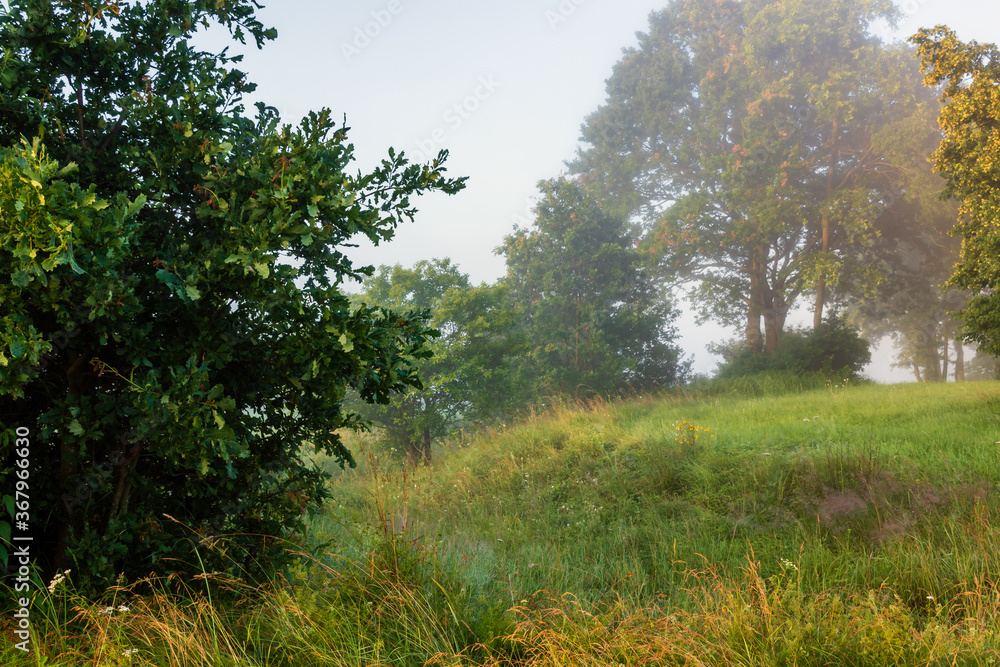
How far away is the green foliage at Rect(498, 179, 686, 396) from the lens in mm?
17984

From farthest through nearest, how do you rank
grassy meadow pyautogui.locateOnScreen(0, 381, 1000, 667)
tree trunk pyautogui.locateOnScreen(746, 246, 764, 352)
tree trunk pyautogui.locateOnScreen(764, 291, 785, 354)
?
tree trunk pyautogui.locateOnScreen(746, 246, 764, 352)
tree trunk pyautogui.locateOnScreen(764, 291, 785, 354)
grassy meadow pyautogui.locateOnScreen(0, 381, 1000, 667)

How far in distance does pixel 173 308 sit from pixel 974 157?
39.2 feet

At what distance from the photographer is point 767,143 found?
66.1ft

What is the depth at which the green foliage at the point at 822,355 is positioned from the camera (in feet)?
61.0

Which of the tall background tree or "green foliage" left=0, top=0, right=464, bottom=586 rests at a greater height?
the tall background tree

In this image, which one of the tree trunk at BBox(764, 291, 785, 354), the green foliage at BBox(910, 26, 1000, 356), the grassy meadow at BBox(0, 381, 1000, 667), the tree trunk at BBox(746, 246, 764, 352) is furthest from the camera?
the tree trunk at BBox(746, 246, 764, 352)

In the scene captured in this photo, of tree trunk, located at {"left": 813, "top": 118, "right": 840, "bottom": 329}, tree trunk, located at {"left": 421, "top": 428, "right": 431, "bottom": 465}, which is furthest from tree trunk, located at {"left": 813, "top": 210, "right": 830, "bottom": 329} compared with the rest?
tree trunk, located at {"left": 421, "top": 428, "right": 431, "bottom": 465}

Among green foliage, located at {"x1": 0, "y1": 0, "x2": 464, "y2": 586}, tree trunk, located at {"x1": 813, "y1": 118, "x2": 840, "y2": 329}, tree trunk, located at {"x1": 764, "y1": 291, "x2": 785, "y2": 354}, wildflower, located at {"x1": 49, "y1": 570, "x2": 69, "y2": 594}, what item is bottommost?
wildflower, located at {"x1": 49, "y1": 570, "x2": 69, "y2": 594}

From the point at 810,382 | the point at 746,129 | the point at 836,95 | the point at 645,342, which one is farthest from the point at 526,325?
the point at 836,95

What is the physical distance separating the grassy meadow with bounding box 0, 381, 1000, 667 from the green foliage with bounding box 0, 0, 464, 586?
453 mm

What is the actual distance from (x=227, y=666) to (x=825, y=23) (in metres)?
27.0

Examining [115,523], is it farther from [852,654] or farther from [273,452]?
[852,654]
